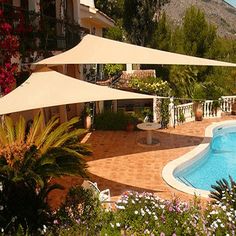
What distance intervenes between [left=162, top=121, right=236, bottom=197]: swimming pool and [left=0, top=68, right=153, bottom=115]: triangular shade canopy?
408 centimetres

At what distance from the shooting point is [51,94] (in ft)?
36.2

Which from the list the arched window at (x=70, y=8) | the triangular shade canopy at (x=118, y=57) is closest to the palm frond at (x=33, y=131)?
the triangular shade canopy at (x=118, y=57)

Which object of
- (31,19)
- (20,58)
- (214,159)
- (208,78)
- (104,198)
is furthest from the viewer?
(208,78)

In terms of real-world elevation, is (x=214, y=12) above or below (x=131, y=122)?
above

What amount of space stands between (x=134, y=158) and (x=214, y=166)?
4.07 m

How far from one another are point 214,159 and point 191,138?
167 cm

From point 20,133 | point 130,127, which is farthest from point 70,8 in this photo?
point 20,133

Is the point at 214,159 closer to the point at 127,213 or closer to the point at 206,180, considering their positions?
the point at 206,180

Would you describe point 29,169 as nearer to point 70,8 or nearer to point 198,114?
point 198,114

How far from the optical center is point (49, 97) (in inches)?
425

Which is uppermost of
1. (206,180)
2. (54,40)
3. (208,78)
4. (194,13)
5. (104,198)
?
(194,13)

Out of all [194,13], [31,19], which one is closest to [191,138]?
[31,19]

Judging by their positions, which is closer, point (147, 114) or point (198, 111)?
point (147, 114)

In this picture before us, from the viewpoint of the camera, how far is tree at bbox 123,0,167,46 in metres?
38.5
